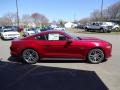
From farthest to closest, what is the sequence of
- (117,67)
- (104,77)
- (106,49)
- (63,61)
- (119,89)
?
1. (63,61)
2. (106,49)
3. (117,67)
4. (104,77)
5. (119,89)

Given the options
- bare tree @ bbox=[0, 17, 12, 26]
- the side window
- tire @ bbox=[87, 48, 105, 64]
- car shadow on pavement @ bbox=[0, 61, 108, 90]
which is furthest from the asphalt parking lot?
bare tree @ bbox=[0, 17, 12, 26]

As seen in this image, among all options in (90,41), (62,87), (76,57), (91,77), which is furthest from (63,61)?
(62,87)

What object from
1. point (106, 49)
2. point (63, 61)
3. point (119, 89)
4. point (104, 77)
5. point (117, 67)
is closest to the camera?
point (119, 89)

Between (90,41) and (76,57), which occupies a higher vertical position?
(90,41)

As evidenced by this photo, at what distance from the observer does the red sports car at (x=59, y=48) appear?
10578 millimetres

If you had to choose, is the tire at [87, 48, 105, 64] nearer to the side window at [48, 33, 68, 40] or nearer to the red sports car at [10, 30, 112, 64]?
the red sports car at [10, 30, 112, 64]

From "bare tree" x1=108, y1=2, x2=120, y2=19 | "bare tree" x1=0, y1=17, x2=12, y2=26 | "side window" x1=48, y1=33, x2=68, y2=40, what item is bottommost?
"side window" x1=48, y1=33, x2=68, y2=40

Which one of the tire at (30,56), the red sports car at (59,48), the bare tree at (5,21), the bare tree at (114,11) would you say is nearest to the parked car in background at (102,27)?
the red sports car at (59,48)

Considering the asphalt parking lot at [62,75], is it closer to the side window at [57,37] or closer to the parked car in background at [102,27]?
the side window at [57,37]

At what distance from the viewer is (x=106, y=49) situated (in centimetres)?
1058

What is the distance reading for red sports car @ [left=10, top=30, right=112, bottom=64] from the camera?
10578mm

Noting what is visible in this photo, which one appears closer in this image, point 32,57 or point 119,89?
point 119,89

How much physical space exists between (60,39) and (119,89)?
4.72 metres

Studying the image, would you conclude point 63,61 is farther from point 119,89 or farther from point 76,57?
point 119,89
